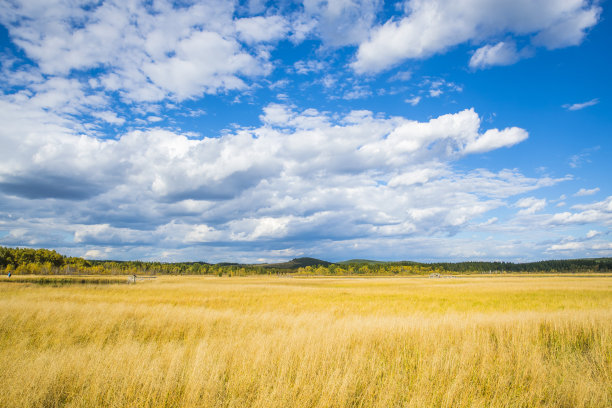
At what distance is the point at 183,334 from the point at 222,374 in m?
7.17

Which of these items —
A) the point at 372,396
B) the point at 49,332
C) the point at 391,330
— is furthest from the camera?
the point at 49,332

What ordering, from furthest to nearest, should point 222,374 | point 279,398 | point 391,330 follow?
1. point 391,330
2. point 222,374
3. point 279,398

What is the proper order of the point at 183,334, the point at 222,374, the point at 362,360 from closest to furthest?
1. the point at 222,374
2. the point at 362,360
3. the point at 183,334

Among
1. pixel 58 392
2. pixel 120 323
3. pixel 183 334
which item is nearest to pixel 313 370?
pixel 58 392

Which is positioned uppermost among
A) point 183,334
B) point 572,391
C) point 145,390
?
point 145,390

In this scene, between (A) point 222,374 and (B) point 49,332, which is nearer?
(A) point 222,374

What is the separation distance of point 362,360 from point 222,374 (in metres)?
3.04

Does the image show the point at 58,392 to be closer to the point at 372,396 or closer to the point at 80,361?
the point at 80,361

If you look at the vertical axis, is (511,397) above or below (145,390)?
below

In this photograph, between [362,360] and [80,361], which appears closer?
[80,361]

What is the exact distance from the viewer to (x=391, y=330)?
33.4ft

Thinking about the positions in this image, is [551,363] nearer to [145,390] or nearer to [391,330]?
[391,330]

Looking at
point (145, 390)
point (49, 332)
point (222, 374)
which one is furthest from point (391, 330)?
point (49, 332)

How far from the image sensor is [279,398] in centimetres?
504
